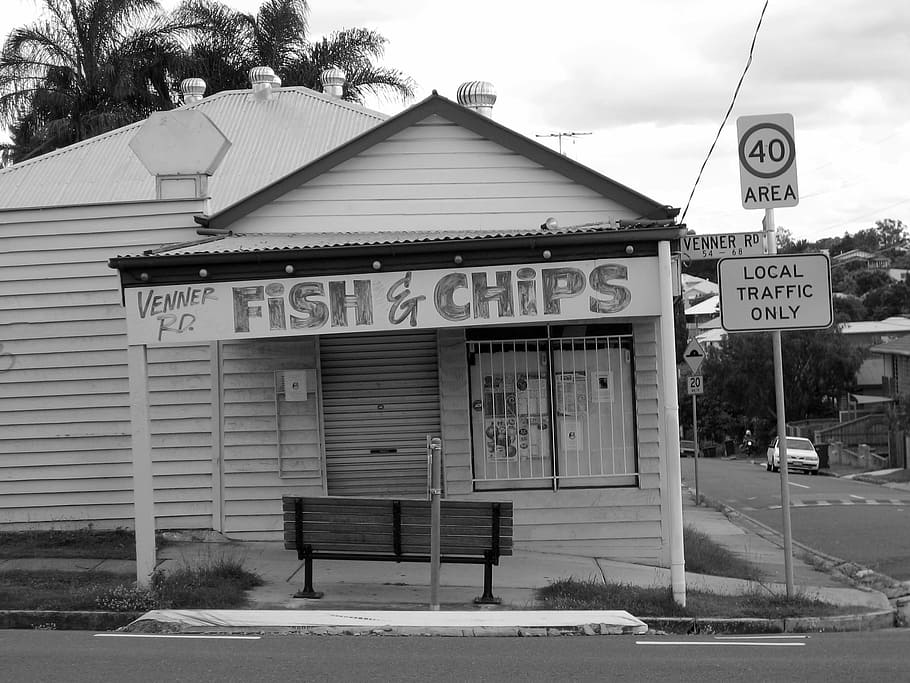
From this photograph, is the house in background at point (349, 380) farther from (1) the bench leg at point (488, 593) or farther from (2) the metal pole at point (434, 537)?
(2) the metal pole at point (434, 537)

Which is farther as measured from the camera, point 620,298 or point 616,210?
point 616,210

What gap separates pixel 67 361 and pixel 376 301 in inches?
184

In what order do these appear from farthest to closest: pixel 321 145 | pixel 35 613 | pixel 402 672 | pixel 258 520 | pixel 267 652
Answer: pixel 321 145 < pixel 258 520 < pixel 35 613 < pixel 267 652 < pixel 402 672

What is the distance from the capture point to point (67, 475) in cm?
1302

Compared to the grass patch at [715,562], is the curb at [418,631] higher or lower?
higher

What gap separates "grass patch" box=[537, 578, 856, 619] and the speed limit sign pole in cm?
39

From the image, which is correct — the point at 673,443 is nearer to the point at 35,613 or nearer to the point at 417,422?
the point at 417,422

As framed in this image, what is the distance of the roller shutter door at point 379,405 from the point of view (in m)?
13.0

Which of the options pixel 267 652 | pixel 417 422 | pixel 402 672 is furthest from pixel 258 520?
pixel 402 672

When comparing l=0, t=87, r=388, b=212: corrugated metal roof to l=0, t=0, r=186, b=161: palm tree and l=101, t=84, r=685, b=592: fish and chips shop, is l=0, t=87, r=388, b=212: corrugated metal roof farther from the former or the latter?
l=0, t=0, r=186, b=161: palm tree

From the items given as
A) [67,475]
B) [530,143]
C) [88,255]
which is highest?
[530,143]

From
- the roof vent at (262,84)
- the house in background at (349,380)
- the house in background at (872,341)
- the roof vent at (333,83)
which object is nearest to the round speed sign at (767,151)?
the house in background at (349,380)

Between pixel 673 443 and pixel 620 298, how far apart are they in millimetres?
1438

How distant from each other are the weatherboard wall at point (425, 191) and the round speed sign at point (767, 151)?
2.91 metres
